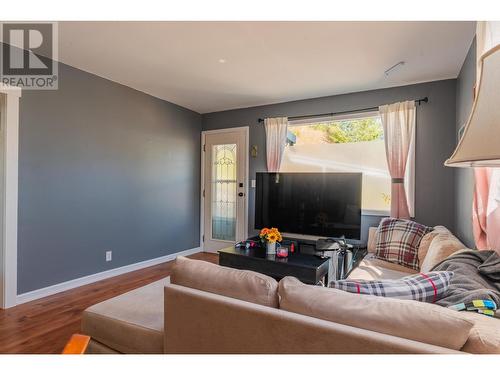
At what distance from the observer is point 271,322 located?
1.05 m

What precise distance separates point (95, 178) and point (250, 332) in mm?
2925

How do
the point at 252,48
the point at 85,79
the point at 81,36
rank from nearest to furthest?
the point at 81,36, the point at 252,48, the point at 85,79

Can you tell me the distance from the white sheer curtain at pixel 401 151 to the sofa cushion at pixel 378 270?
2.77ft

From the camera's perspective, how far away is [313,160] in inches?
160

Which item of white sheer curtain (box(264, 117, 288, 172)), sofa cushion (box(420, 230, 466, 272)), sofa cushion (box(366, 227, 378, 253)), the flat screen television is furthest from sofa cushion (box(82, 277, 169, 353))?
white sheer curtain (box(264, 117, 288, 172))

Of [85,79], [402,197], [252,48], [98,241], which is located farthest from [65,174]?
[402,197]

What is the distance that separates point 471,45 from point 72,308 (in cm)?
429

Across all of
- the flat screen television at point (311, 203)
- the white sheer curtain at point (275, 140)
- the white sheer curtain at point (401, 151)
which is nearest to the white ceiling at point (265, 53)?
the white sheer curtain at point (401, 151)

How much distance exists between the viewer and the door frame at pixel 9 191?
8.29 feet

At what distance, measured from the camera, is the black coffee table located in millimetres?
2480

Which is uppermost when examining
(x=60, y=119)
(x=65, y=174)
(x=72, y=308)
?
(x=60, y=119)
